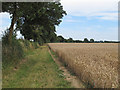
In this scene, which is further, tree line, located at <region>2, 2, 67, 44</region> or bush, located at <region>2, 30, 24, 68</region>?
tree line, located at <region>2, 2, 67, 44</region>

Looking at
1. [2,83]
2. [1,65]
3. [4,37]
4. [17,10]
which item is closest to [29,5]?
[17,10]

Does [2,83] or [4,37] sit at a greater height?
[4,37]

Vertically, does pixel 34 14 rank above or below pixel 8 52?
above

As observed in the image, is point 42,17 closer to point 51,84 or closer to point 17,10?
point 17,10

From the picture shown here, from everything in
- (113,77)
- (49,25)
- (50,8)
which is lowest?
(113,77)

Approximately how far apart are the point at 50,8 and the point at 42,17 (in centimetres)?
166

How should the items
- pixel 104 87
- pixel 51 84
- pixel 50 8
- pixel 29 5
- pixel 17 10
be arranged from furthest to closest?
pixel 50 8
pixel 17 10
pixel 29 5
pixel 51 84
pixel 104 87

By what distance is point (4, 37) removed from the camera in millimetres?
10922

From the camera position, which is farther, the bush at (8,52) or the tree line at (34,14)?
the tree line at (34,14)

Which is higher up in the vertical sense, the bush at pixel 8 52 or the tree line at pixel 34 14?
the tree line at pixel 34 14

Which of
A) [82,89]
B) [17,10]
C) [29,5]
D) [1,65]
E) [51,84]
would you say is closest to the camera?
[82,89]

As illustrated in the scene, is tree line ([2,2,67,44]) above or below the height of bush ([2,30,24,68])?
above

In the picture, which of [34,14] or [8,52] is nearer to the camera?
[8,52]

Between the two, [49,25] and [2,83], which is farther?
[49,25]
